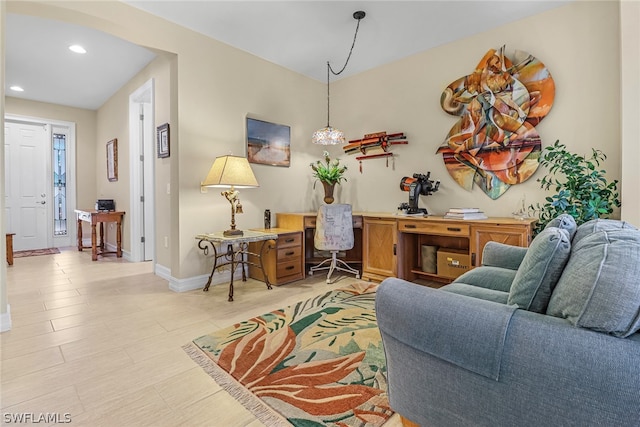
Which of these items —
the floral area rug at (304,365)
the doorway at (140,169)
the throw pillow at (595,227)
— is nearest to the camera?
the throw pillow at (595,227)

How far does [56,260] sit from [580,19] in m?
7.39

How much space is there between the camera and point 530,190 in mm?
3070

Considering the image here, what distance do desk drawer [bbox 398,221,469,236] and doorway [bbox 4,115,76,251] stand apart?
6706 mm

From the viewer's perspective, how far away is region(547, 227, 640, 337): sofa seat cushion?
79 centimetres

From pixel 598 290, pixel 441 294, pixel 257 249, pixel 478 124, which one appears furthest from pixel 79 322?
pixel 478 124

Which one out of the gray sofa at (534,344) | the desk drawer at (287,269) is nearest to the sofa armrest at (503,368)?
the gray sofa at (534,344)

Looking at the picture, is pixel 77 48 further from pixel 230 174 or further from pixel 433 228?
pixel 433 228

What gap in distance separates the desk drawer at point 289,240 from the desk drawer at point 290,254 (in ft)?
0.12

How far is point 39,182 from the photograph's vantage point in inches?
236

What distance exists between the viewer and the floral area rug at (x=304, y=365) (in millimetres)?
1425

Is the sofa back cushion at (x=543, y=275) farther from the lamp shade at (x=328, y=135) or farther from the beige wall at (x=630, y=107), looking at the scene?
the lamp shade at (x=328, y=135)

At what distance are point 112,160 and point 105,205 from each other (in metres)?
0.84

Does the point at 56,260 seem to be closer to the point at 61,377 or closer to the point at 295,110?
the point at 61,377

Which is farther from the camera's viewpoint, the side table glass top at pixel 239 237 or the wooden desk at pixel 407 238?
the side table glass top at pixel 239 237
